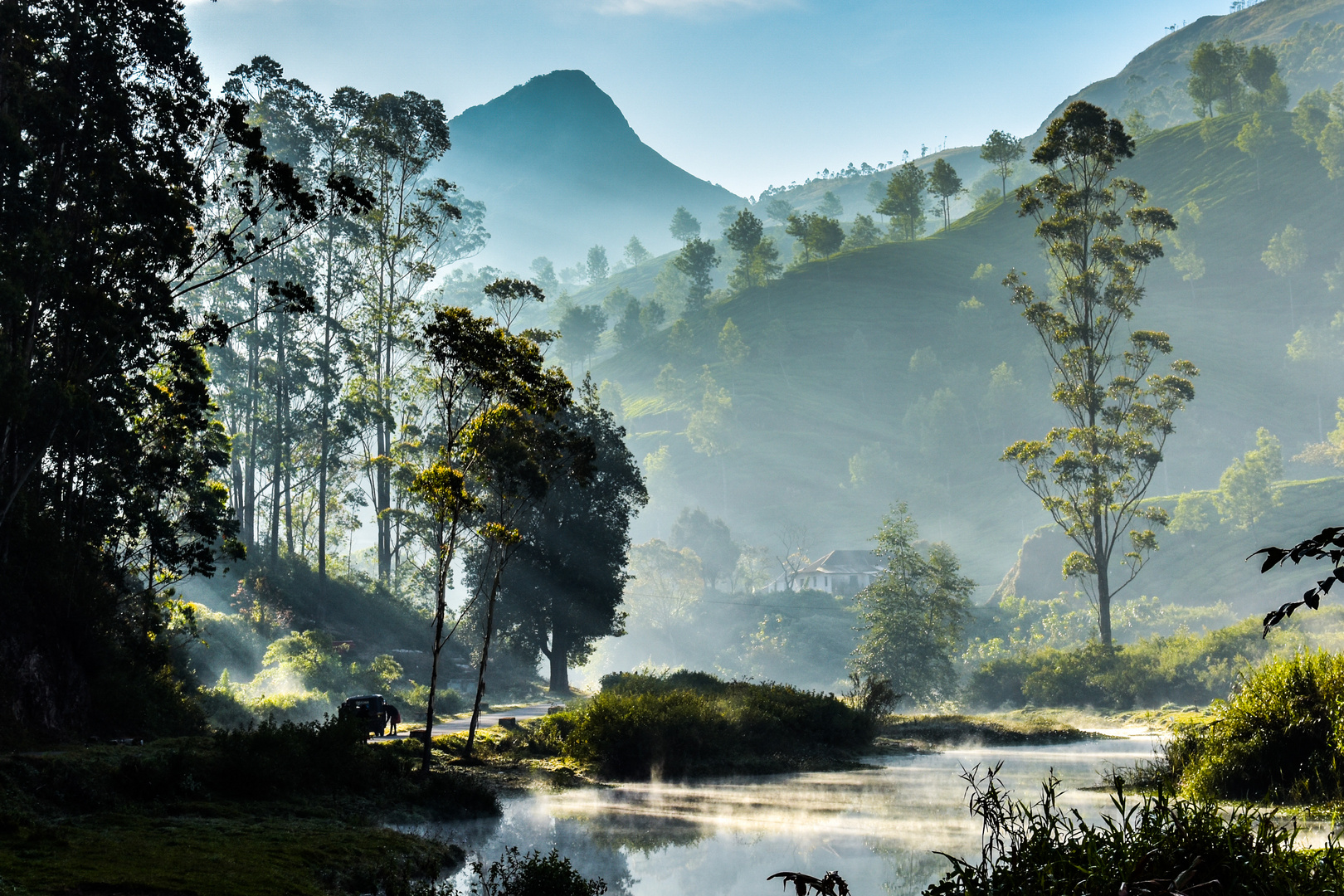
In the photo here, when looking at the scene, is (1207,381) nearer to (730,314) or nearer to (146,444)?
(730,314)

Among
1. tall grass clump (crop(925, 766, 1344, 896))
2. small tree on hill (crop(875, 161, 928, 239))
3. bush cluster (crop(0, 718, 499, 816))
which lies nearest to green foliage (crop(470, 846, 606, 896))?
tall grass clump (crop(925, 766, 1344, 896))

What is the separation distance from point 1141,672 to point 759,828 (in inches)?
1366

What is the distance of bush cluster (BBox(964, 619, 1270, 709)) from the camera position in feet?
143

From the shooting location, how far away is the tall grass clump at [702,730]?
2630cm

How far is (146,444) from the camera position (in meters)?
29.8

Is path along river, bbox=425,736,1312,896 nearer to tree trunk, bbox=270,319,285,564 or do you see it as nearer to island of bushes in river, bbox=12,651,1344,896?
island of bushes in river, bbox=12,651,1344,896

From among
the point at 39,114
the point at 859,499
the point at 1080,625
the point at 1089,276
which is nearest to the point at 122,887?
the point at 39,114

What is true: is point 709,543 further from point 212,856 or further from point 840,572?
point 212,856

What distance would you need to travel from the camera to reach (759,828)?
690 inches

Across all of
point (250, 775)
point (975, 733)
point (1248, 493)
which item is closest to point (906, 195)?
point (1248, 493)

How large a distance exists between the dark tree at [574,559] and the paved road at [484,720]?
3776 millimetres

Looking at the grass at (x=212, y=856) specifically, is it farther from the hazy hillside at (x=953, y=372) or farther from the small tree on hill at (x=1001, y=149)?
the small tree on hill at (x=1001, y=149)

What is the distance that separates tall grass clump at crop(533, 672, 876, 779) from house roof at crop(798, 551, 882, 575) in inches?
3826

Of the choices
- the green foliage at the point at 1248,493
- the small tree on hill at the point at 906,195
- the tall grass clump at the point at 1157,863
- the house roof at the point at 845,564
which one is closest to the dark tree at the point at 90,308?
the tall grass clump at the point at 1157,863
